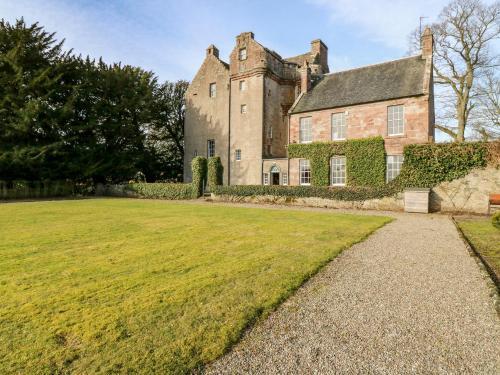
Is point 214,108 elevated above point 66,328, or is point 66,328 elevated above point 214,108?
point 214,108

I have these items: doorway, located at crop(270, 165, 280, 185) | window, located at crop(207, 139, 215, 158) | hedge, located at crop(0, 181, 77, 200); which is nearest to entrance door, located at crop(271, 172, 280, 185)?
doorway, located at crop(270, 165, 280, 185)

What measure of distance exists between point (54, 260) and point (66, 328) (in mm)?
3153

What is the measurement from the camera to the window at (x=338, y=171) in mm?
22188

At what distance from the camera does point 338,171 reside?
22.4m

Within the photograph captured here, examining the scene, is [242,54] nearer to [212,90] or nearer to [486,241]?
[212,90]

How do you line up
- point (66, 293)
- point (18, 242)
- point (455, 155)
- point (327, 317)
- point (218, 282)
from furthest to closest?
point (455, 155)
point (18, 242)
point (218, 282)
point (66, 293)
point (327, 317)

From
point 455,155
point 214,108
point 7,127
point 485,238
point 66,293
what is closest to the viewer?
point 66,293

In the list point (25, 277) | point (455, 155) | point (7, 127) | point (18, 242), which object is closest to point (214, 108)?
point (7, 127)

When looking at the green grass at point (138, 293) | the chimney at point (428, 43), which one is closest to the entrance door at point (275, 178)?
the chimney at point (428, 43)

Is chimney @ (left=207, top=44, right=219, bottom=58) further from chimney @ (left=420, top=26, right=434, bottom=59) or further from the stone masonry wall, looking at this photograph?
chimney @ (left=420, top=26, right=434, bottom=59)

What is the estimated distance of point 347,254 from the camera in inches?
257

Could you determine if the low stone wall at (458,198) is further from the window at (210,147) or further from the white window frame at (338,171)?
the window at (210,147)

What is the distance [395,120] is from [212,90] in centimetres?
1844

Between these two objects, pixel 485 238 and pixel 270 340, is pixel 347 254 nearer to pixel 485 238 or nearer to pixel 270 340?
pixel 270 340
